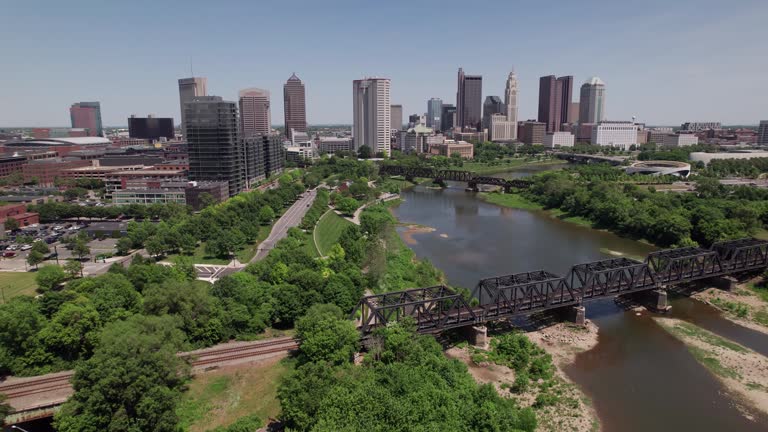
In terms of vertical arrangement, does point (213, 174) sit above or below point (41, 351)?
above

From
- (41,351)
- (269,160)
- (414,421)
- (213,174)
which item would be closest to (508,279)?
(414,421)

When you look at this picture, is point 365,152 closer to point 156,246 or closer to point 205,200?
point 205,200

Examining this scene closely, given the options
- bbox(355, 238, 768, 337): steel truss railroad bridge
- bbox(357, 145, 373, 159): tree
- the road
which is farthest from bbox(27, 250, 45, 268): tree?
bbox(357, 145, 373, 159): tree

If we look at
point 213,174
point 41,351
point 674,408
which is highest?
point 213,174

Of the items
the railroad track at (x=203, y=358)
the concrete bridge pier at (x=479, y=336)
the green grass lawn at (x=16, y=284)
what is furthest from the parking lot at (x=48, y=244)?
the concrete bridge pier at (x=479, y=336)

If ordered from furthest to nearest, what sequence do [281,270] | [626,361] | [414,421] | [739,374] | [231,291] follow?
[281,270] → [231,291] → [626,361] → [739,374] → [414,421]

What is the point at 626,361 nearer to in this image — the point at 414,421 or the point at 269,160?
the point at 414,421

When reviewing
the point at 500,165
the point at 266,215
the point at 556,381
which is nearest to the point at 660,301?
the point at 556,381
